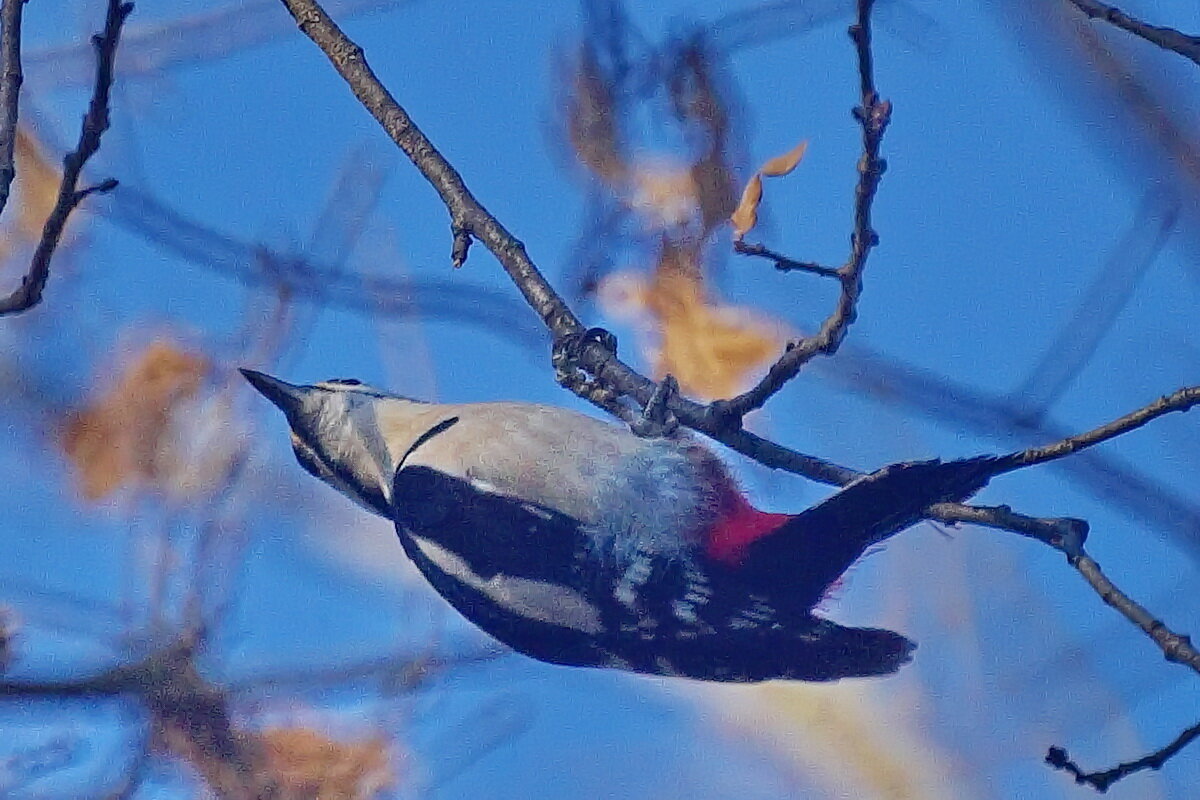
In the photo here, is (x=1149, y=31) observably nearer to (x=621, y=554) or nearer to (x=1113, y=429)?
(x=1113, y=429)

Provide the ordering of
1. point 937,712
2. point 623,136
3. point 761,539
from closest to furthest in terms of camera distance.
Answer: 1. point 761,539
2. point 937,712
3. point 623,136

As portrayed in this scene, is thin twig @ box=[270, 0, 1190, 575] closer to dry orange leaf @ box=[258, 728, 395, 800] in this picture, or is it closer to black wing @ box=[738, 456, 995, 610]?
black wing @ box=[738, 456, 995, 610]

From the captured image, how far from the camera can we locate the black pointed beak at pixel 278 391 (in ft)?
2.68

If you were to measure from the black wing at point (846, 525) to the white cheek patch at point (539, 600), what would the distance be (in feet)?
0.32

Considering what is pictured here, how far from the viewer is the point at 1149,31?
1.94 feet

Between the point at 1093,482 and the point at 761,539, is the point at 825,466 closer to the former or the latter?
the point at 761,539

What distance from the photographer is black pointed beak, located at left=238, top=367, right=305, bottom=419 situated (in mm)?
815

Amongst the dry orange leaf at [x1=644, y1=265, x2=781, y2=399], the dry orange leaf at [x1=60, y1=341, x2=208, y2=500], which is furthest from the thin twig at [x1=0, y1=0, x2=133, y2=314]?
the dry orange leaf at [x1=644, y1=265, x2=781, y2=399]

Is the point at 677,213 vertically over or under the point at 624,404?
over

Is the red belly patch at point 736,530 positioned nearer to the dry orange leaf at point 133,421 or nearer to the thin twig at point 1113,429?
the thin twig at point 1113,429

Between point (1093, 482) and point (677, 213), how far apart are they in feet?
1.15

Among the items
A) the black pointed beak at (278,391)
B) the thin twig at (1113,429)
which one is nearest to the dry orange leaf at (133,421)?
the black pointed beak at (278,391)

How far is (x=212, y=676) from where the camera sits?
0.87 metres

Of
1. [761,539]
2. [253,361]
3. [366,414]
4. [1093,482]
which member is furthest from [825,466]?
[253,361]
